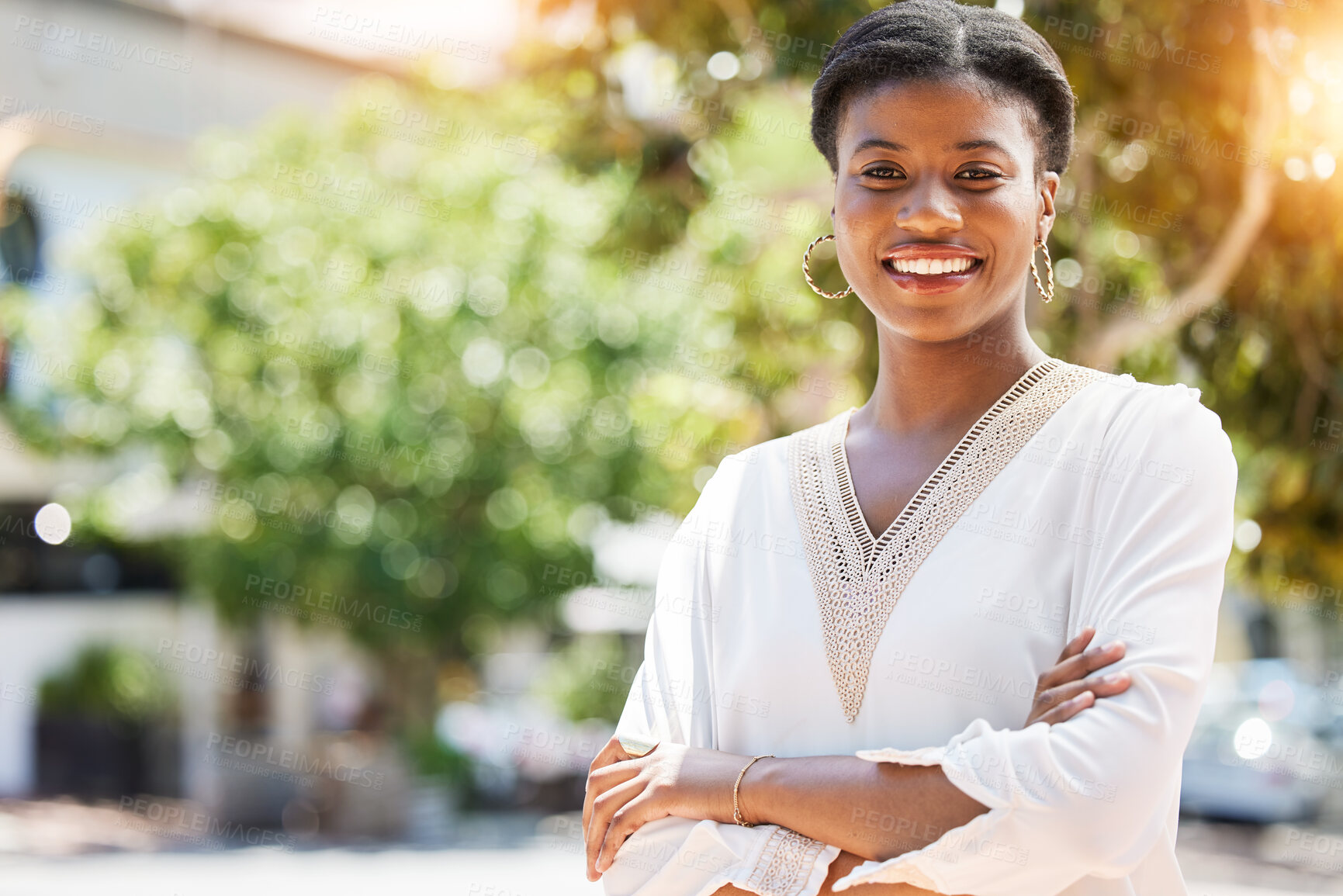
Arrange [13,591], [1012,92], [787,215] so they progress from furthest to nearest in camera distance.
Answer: [13,591], [787,215], [1012,92]

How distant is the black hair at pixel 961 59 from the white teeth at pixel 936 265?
0.19m

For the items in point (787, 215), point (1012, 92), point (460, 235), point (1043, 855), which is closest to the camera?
point (1043, 855)

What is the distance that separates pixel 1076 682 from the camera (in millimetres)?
1551

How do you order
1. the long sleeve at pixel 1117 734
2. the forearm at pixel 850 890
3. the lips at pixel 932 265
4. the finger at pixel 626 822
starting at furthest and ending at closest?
the finger at pixel 626 822, the lips at pixel 932 265, the forearm at pixel 850 890, the long sleeve at pixel 1117 734

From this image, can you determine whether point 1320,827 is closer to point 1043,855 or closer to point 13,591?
point 1043,855

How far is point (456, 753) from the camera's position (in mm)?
16656

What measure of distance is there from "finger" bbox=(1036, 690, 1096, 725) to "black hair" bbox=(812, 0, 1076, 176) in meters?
0.71

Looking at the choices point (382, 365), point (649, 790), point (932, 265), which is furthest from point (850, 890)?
point (382, 365)

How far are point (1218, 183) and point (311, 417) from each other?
1085 centimetres

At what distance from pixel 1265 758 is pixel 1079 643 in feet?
48.8

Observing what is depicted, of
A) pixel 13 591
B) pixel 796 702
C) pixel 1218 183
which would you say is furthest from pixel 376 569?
pixel 796 702

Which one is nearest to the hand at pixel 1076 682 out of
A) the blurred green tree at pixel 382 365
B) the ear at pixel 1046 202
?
the ear at pixel 1046 202

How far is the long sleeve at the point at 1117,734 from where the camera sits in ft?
4.93

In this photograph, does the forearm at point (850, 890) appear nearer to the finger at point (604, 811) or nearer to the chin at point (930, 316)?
the finger at point (604, 811)
